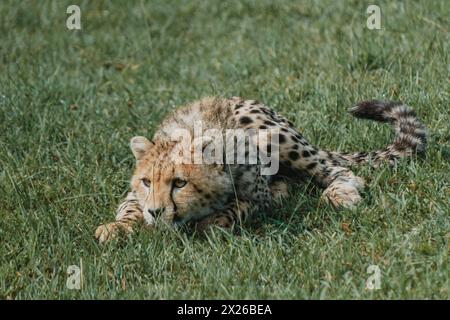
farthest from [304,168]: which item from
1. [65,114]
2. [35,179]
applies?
[65,114]

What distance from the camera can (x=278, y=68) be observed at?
23.0ft

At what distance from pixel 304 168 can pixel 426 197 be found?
812 millimetres

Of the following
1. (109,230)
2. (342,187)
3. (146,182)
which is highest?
(146,182)

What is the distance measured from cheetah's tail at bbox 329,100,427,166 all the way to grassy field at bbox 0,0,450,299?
101mm

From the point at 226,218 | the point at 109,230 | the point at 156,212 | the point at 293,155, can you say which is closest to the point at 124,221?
the point at 109,230

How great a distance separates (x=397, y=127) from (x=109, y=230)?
171 cm

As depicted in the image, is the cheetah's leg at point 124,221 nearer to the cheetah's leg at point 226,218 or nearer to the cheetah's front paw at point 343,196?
the cheetah's leg at point 226,218

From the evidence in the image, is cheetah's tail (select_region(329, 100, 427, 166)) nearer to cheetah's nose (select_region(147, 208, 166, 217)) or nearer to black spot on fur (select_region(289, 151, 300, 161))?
black spot on fur (select_region(289, 151, 300, 161))

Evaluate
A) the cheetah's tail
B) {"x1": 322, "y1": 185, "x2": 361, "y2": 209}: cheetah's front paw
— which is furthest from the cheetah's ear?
the cheetah's tail

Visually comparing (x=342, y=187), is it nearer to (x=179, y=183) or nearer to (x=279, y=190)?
(x=279, y=190)

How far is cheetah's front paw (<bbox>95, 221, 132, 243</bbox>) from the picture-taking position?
185 inches

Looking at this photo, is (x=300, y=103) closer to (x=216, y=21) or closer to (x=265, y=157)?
(x=265, y=157)

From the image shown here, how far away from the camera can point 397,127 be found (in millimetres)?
5250

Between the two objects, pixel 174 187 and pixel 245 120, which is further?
pixel 245 120
